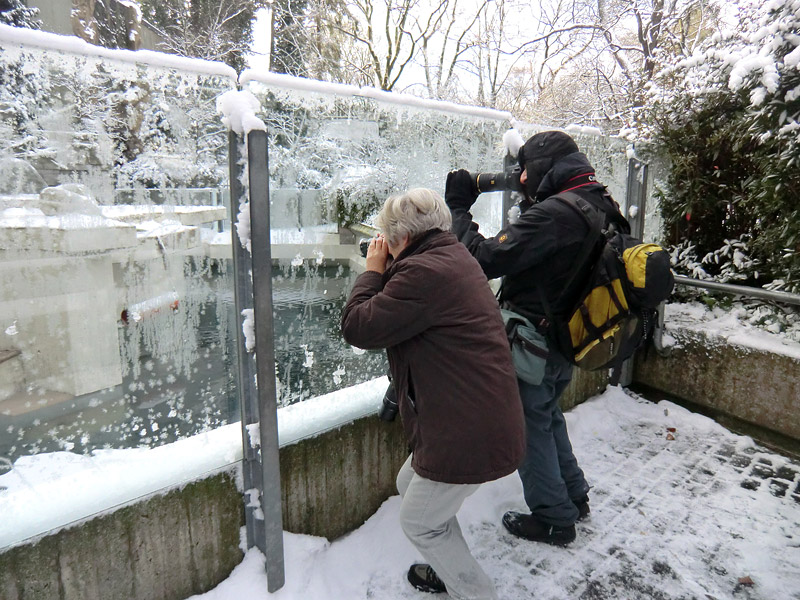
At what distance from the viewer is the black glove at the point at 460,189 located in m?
2.53

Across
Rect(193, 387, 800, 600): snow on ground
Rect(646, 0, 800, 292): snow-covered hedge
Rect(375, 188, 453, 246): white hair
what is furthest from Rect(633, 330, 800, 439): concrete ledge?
Rect(375, 188, 453, 246): white hair

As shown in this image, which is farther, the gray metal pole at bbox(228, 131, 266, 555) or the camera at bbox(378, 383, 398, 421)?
the camera at bbox(378, 383, 398, 421)

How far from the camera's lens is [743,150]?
4.34 m

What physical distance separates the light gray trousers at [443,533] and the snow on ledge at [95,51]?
1636mm

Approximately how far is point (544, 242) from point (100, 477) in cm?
196

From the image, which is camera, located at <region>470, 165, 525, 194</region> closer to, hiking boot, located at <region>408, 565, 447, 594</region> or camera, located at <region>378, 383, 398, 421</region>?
camera, located at <region>378, 383, 398, 421</region>

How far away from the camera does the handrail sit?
367 centimetres

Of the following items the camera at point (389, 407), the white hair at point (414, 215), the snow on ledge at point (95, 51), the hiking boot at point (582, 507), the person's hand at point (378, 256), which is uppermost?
the snow on ledge at point (95, 51)

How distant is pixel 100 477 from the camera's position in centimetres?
192

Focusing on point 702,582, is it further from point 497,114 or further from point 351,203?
Result: point 497,114

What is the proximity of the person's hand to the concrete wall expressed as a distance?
2.94 ft

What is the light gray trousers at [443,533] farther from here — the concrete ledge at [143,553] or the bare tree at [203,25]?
the bare tree at [203,25]

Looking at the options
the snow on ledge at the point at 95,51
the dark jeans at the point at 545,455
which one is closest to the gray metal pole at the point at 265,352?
the snow on ledge at the point at 95,51

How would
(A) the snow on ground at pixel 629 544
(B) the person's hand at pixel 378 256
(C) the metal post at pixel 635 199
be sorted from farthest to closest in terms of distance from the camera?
(C) the metal post at pixel 635 199 < (A) the snow on ground at pixel 629 544 < (B) the person's hand at pixel 378 256
